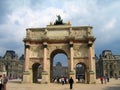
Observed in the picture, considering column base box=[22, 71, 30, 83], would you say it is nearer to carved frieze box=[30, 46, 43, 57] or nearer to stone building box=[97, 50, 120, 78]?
carved frieze box=[30, 46, 43, 57]

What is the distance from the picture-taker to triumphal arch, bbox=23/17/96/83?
3897 centimetres

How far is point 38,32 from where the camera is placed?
41.1 m

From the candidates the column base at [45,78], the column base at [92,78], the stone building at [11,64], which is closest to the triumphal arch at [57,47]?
the column base at [45,78]

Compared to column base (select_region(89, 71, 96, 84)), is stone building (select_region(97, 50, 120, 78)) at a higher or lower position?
higher

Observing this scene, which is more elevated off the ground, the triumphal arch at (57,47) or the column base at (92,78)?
the triumphal arch at (57,47)

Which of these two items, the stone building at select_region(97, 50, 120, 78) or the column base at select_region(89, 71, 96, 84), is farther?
the stone building at select_region(97, 50, 120, 78)

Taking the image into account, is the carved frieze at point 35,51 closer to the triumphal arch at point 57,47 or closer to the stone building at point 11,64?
the triumphal arch at point 57,47

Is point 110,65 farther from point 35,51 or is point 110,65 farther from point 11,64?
point 35,51

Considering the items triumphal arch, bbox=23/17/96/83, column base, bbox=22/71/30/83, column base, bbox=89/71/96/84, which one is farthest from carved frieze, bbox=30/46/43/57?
column base, bbox=89/71/96/84

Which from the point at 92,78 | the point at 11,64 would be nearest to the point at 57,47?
the point at 92,78

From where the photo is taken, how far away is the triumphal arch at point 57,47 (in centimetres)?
3897

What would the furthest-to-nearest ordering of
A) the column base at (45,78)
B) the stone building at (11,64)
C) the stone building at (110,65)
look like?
the stone building at (11,64), the stone building at (110,65), the column base at (45,78)

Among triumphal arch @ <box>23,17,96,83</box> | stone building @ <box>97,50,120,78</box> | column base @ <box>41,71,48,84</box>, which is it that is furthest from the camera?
stone building @ <box>97,50,120,78</box>

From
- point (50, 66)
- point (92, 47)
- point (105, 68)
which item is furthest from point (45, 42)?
point (105, 68)
